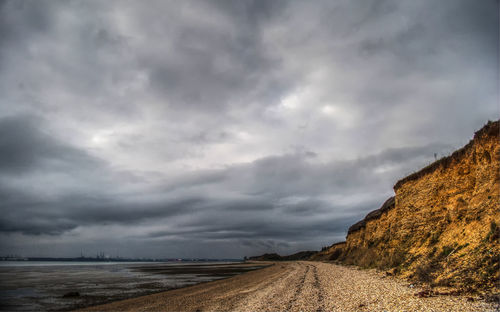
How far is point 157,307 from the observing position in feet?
64.5

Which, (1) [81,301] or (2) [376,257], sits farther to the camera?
(2) [376,257]

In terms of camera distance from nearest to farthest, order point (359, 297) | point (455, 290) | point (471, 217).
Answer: point (455, 290) → point (359, 297) → point (471, 217)

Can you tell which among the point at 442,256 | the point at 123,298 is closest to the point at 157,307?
the point at 123,298

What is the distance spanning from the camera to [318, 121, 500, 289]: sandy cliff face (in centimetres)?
1372

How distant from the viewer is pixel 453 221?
67.8 ft

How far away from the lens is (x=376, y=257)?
35.0m

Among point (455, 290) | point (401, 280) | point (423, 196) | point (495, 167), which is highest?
point (495, 167)

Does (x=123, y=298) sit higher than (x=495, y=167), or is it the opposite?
(x=495, y=167)

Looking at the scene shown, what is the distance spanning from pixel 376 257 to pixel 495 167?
69.8ft

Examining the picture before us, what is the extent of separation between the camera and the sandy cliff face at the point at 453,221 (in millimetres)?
13723

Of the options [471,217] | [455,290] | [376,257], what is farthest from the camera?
[376,257]

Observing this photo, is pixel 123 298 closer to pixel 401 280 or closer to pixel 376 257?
pixel 401 280

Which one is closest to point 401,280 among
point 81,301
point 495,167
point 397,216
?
point 495,167

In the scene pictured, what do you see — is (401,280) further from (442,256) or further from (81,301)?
(81,301)
